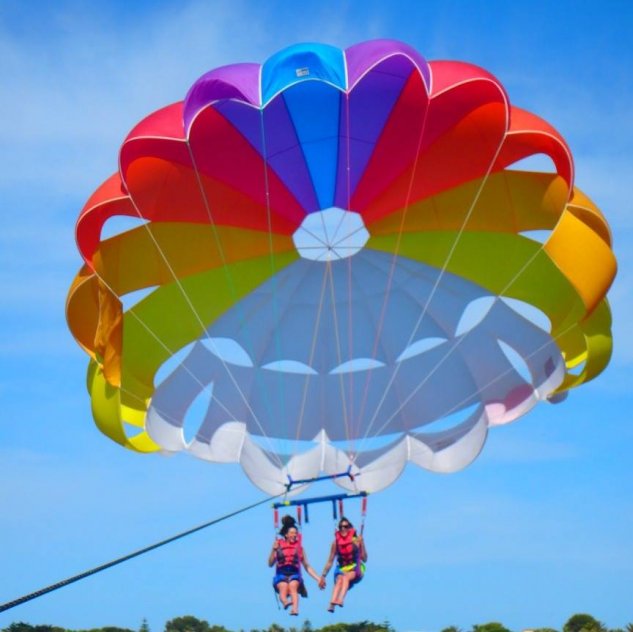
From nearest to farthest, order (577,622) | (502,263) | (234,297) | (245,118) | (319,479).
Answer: (245,118), (319,479), (502,263), (234,297), (577,622)

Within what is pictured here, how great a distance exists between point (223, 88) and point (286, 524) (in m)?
4.21

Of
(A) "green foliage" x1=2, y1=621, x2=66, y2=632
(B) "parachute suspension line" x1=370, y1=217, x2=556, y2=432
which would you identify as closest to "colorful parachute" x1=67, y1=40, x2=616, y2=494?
(B) "parachute suspension line" x1=370, y1=217, x2=556, y2=432

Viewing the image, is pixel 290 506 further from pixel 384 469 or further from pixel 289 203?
pixel 289 203

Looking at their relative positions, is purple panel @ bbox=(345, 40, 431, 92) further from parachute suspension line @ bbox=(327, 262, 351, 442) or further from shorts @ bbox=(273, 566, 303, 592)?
shorts @ bbox=(273, 566, 303, 592)

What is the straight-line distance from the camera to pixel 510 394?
14.1 meters

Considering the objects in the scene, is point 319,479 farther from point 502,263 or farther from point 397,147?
point 397,147

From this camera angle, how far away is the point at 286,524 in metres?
12.6

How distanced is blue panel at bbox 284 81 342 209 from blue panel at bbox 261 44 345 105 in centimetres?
45

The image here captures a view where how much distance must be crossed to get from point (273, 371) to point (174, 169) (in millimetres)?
2750

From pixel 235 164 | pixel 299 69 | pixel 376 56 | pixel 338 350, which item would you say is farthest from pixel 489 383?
pixel 299 69

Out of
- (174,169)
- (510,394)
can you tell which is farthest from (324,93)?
(510,394)

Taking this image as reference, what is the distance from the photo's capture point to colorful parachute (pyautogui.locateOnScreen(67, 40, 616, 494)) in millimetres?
12570

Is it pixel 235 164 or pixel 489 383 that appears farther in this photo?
pixel 489 383

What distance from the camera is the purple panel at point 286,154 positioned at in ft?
41.9
